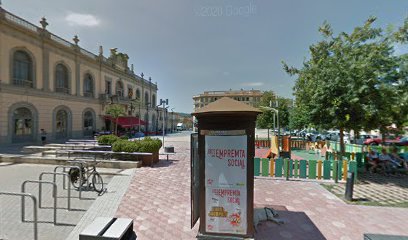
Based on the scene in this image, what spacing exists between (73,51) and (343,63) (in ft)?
91.6

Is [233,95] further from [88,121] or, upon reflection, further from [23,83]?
[23,83]

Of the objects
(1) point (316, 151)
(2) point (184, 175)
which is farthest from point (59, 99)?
(1) point (316, 151)

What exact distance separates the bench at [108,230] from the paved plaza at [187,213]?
0.89 meters

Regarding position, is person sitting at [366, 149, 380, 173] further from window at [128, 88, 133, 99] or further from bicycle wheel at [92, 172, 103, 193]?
window at [128, 88, 133, 99]

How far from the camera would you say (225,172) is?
3.81 meters

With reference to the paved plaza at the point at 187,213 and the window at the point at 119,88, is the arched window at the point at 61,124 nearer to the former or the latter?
the window at the point at 119,88

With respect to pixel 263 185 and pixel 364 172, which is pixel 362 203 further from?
pixel 364 172

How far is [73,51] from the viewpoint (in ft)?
83.5

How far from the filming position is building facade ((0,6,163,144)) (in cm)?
1789

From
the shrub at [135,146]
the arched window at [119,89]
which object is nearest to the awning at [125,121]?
the arched window at [119,89]

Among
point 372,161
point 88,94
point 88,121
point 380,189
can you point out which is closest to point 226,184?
point 380,189

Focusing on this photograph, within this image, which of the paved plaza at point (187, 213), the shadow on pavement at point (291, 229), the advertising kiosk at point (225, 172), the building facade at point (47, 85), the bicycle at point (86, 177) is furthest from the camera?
the building facade at point (47, 85)

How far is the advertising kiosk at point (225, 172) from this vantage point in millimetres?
3729

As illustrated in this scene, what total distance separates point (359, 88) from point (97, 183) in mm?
10144
